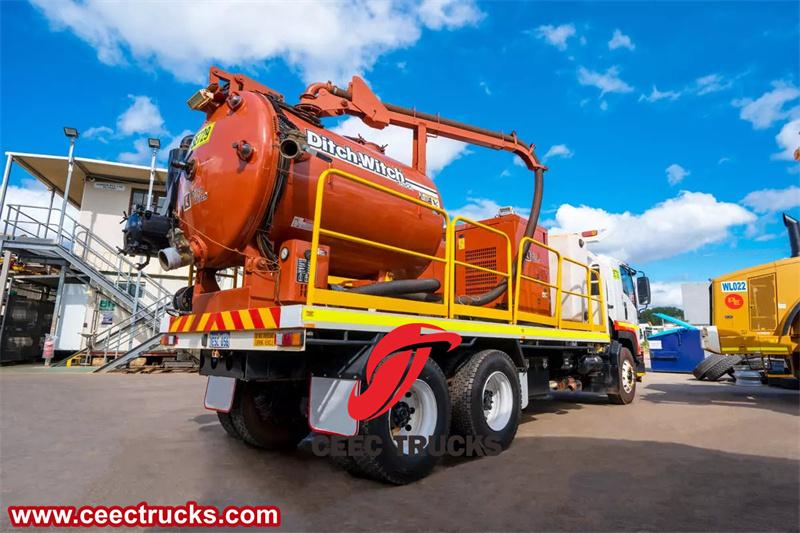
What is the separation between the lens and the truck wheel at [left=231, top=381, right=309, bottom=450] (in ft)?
16.4

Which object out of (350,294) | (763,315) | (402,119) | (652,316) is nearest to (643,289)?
(763,315)

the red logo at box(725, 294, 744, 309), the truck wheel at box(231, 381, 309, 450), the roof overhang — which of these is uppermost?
→ the roof overhang

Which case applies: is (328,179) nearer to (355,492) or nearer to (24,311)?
(355,492)

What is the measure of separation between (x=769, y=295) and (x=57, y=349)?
19.1 metres

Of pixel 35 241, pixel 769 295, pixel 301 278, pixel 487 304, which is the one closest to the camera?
pixel 301 278

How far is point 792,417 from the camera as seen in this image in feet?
24.1

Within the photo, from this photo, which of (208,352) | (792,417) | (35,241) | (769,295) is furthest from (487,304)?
(35,241)

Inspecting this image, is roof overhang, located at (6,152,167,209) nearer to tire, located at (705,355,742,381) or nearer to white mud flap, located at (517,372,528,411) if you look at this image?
white mud flap, located at (517,372,528,411)

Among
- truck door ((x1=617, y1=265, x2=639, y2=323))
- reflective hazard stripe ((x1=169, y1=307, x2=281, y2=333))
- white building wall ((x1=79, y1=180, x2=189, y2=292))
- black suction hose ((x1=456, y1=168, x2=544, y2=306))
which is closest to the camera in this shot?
reflective hazard stripe ((x1=169, y1=307, x2=281, y2=333))

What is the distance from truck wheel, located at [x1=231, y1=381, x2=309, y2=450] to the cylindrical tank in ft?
4.40

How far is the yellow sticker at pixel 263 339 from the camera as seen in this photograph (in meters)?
3.57

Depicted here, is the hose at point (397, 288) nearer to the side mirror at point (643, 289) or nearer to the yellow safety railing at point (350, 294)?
the yellow safety railing at point (350, 294)

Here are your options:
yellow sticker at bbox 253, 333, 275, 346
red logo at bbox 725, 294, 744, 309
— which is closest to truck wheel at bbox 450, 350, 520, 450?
yellow sticker at bbox 253, 333, 275, 346

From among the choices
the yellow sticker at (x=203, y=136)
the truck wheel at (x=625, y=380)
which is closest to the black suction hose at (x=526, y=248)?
the yellow sticker at (x=203, y=136)
